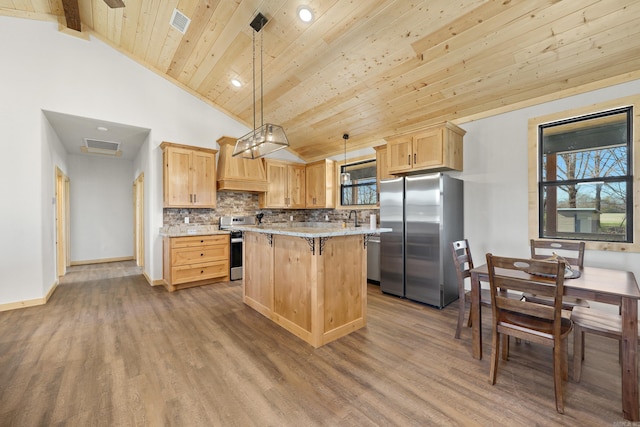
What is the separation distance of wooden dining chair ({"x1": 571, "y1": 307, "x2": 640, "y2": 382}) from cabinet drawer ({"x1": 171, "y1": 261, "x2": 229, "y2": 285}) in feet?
15.3

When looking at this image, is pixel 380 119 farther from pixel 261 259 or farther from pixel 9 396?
pixel 9 396

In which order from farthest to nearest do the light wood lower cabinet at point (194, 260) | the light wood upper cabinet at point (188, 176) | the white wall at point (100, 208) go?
the white wall at point (100, 208), the light wood upper cabinet at point (188, 176), the light wood lower cabinet at point (194, 260)

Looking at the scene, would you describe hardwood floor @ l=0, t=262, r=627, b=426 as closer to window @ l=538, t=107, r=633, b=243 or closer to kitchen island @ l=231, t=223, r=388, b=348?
kitchen island @ l=231, t=223, r=388, b=348

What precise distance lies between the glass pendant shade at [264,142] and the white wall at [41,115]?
89.7 inches

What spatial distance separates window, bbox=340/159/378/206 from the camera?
558cm

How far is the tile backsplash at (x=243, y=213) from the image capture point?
5.10 meters

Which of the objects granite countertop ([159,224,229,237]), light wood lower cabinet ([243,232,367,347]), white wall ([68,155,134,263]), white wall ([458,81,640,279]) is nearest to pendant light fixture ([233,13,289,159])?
light wood lower cabinet ([243,232,367,347])

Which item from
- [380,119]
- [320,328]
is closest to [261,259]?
[320,328]

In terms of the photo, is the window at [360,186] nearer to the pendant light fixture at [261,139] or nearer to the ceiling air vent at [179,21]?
the pendant light fixture at [261,139]

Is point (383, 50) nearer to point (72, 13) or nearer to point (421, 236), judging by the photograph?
point (421, 236)

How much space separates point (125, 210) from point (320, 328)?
23.3ft

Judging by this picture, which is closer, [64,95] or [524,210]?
[524,210]

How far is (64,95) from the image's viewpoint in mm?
3988

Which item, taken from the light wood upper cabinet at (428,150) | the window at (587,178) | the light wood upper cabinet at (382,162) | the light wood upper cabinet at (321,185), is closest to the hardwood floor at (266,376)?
the window at (587,178)
